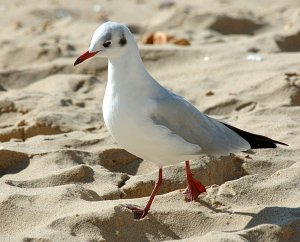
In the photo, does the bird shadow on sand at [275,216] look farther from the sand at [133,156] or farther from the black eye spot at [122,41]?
the black eye spot at [122,41]

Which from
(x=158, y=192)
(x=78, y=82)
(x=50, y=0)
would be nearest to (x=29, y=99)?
(x=78, y=82)

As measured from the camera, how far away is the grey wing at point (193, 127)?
423cm

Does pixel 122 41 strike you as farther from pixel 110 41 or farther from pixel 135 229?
pixel 135 229

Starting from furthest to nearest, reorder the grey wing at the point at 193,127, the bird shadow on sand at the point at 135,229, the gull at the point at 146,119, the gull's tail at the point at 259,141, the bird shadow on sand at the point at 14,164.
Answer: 1. the bird shadow on sand at the point at 14,164
2. the gull's tail at the point at 259,141
3. the grey wing at the point at 193,127
4. the gull at the point at 146,119
5. the bird shadow on sand at the point at 135,229

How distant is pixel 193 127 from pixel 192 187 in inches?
13.2

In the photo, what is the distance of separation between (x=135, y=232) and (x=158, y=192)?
73 centimetres

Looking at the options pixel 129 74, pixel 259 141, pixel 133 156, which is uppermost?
pixel 129 74

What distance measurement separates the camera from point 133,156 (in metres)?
5.16

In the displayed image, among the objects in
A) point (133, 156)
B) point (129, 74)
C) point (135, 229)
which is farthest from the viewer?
point (133, 156)

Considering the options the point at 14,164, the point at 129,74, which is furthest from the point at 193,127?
the point at 14,164

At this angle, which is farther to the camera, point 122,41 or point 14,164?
point 14,164

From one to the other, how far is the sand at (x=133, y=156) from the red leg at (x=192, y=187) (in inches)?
1.4

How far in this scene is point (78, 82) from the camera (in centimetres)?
698

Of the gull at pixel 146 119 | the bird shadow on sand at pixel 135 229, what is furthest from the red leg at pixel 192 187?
the bird shadow on sand at pixel 135 229
